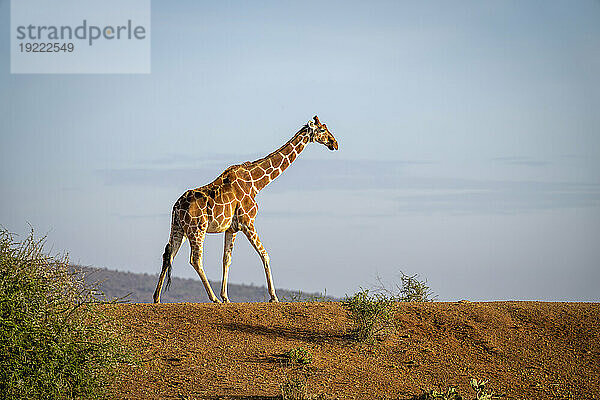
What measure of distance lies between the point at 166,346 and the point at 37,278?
3168 millimetres

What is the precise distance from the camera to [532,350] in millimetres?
14555

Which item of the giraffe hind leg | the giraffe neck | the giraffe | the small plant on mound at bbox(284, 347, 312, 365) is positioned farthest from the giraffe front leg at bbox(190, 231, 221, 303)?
the small plant on mound at bbox(284, 347, 312, 365)

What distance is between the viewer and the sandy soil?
12.4 m

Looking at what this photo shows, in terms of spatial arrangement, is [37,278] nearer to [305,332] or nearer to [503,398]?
[305,332]

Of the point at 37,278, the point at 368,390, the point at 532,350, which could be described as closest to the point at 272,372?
the point at 368,390

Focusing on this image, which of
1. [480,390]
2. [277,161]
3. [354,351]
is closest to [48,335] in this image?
[354,351]

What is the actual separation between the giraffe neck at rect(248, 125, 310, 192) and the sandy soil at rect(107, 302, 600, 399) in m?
3.32

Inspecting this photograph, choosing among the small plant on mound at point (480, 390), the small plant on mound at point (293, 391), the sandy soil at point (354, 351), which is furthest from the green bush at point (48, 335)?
the small plant on mound at point (480, 390)

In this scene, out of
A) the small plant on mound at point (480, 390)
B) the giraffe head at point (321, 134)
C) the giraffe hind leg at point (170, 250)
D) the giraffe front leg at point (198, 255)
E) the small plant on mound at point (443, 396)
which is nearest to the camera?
the small plant on mound at point (443, 396)

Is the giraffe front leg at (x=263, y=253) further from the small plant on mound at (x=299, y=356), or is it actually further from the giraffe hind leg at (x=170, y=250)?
the small plant on mound at (x=299, y=356)

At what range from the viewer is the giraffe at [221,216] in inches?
651

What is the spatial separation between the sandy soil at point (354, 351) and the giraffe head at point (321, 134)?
13.9 feet

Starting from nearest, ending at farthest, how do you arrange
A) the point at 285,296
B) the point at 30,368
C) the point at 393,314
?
the point at 30,368 < the point at 393,314 < the point at 285,296

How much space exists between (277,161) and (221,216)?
2249 millimetres
